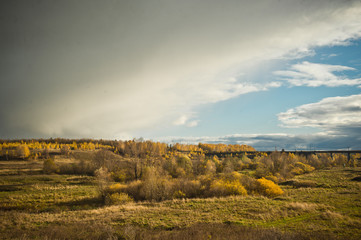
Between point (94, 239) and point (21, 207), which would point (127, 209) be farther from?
point (21, 207)

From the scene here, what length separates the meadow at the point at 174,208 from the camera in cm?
1978

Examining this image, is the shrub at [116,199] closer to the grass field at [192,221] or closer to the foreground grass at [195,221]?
the grass field at [192,221]

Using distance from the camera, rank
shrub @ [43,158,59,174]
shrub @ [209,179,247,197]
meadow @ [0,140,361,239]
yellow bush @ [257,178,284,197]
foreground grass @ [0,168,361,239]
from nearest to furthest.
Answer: foreground grass @ [0,168,361,239], meadow @ [0,140,361,239], shrub @ [209,179,247,197], yellow bush @ [257,178,284,197], shrub @ [43,158,59,174]

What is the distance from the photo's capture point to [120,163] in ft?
330

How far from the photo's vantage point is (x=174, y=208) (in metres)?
37.2

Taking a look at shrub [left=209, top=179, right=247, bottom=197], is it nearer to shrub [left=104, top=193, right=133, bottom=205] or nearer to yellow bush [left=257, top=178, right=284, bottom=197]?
yellow bush [left=257, top=178, right=284, bottom=197]

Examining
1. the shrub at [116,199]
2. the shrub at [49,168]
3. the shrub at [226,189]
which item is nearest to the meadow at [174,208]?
the shrub at [116,199]

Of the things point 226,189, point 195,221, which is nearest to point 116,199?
point 226,189

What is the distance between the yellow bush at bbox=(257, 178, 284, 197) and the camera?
50.2 metres

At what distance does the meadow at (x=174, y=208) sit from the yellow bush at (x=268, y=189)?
1.70 feet

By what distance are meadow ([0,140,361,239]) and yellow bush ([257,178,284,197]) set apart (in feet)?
1.70

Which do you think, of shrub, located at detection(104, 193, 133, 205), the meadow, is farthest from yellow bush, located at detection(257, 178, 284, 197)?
shrub, located at detection(104, 193, 133, 205)

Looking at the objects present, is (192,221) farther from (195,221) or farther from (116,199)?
(116,199)

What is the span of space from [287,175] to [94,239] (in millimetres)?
86986
